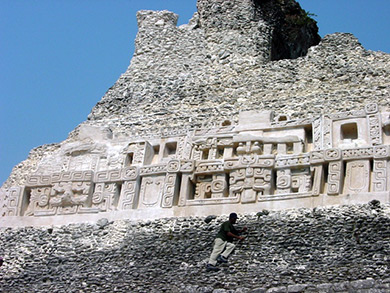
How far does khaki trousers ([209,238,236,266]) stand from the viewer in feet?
28.7

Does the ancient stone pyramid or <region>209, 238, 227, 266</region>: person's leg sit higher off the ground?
the ancient stone pyramid

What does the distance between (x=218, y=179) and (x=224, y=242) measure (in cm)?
114

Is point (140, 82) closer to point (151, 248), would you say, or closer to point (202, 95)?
point (202, 95)

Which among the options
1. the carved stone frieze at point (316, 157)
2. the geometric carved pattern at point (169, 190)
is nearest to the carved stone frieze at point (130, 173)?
the geometric carved pattern at point (169, 190)

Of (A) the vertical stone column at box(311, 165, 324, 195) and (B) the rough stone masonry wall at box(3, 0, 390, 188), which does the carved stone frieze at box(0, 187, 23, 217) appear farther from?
(A) the vertical stone column at box(311, 165, 324, 195)

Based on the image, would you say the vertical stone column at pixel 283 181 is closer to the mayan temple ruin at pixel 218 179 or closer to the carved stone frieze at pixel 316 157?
→ the mayan temple ruin at pixel 218 179

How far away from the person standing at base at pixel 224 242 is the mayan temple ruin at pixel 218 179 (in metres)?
0.11

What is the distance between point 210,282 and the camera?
854cm

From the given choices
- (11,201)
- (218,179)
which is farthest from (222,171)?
(11,201)

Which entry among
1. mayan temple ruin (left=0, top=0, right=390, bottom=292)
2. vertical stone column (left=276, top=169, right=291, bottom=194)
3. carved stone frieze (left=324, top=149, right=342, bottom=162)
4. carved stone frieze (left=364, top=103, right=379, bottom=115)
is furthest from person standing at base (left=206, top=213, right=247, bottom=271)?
carved stone frieze (left=364, top=103, right=379, bottom=115)

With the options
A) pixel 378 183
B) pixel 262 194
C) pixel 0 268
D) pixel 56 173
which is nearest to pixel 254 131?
pixel 262 194

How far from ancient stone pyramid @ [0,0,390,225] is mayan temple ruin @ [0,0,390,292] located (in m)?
0.02

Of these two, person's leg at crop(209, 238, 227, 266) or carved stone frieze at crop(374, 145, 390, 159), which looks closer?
person's leg at crop(209, 238, 227, 266)

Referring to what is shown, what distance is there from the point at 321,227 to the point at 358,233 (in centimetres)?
45
